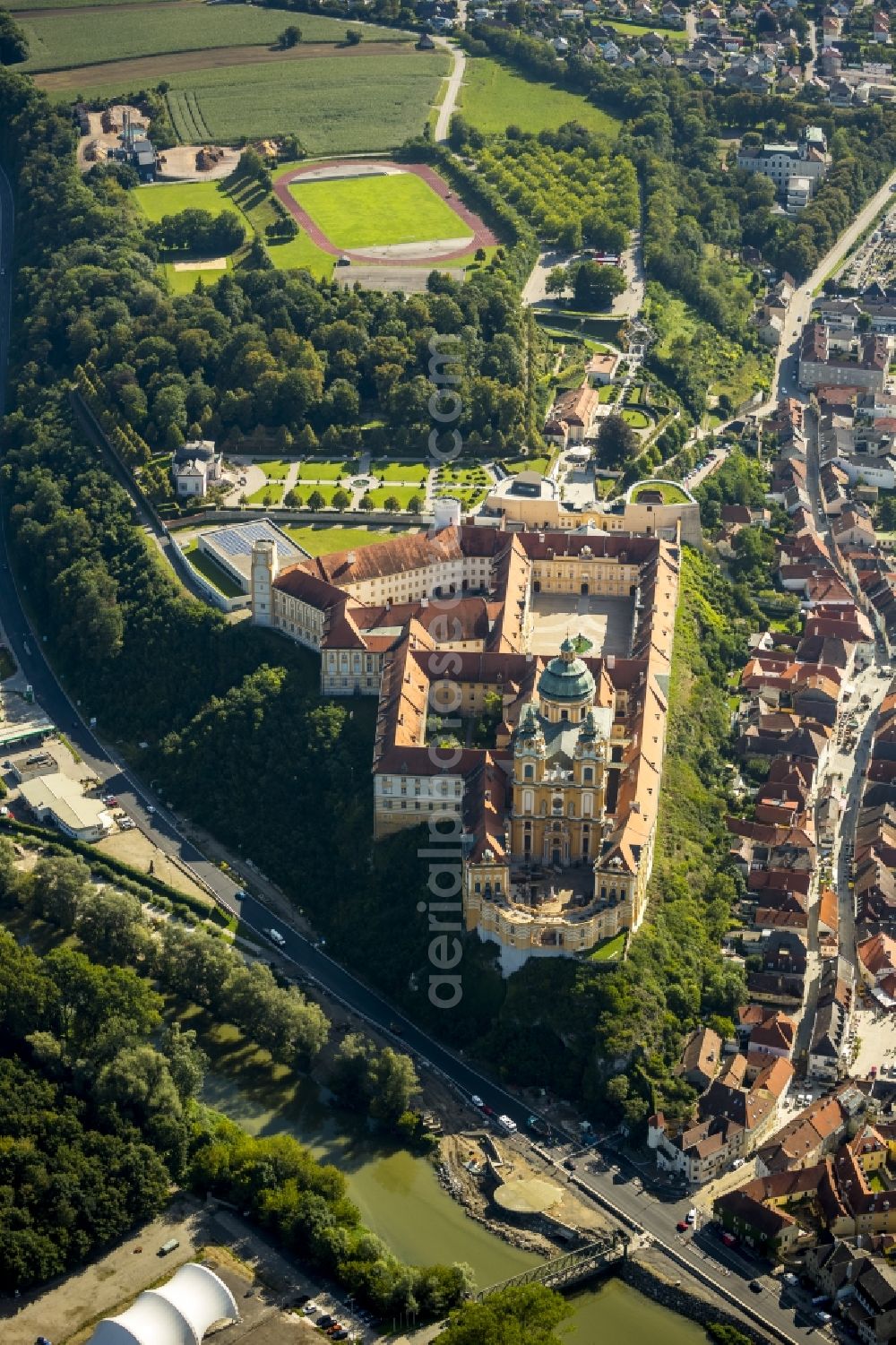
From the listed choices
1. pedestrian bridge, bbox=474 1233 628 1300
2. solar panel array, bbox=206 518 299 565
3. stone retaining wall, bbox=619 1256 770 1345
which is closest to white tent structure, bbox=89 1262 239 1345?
pedestrian bridge, bbox=474 1233 628 1300

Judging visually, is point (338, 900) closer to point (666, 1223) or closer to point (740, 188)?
point (666, 1223)

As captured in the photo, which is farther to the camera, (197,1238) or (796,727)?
(796,727)

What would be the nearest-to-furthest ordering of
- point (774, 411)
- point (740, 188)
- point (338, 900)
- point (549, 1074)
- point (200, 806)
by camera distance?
point (549, 1074) < point (338, 900) < point (200, 806) < point (774, 411) < point (740, 188)

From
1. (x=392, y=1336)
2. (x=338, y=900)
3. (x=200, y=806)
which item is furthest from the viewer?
(x=200, y=806)

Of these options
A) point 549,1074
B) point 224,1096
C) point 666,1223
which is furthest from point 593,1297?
point 224,1096

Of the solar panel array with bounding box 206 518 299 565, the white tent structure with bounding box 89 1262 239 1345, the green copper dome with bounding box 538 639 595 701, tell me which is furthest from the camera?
the solar panel array with bounding box 206 518 299 565

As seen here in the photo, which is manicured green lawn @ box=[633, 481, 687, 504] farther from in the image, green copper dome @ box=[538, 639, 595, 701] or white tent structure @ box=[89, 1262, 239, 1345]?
white tent structure @ box=[89, 1262, 239, 1345]

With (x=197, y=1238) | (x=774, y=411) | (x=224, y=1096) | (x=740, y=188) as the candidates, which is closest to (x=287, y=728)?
(x=224, y=1096)
